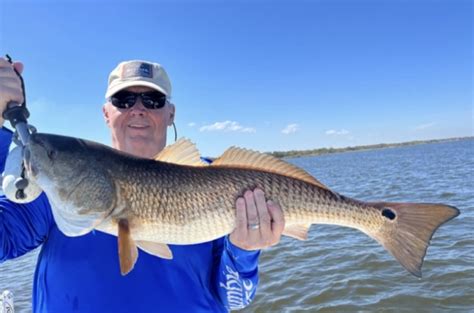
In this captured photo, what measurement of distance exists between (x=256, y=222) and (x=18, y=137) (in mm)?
1643

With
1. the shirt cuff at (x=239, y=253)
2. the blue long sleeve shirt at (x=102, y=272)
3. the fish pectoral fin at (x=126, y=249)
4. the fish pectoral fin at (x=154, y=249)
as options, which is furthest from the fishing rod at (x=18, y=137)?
the shirt cuff at (x=239, y=253)

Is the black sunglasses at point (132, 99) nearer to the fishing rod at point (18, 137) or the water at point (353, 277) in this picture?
the fishing rod at point (18, 137)

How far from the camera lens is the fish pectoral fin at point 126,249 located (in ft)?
7.79

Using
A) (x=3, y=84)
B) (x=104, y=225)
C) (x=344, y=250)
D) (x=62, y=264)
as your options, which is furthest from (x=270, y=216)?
(x=344, y=250)

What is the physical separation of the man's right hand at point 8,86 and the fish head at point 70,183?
10.7 inches

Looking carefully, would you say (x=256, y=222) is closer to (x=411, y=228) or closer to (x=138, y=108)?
(x=411, y=228)

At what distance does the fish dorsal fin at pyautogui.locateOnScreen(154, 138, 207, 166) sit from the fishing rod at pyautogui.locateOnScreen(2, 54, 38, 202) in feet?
2.71

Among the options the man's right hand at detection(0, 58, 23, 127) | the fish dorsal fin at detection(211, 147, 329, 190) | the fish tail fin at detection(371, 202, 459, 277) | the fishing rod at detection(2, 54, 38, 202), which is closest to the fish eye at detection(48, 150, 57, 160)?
the fishing rod at detection(2, 54, 38, 202)

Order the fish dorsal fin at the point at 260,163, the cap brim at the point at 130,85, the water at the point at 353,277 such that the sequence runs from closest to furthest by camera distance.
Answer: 1. the fish dorsal fin at the point at 260,163
2. the cap brim at the point at 130,85
3. the water at the point at 353,277

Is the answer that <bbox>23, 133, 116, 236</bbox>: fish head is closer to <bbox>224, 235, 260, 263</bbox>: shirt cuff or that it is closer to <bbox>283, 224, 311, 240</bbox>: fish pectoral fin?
<bbox>224, 235, 260, 263</bbox>: shirt cuff

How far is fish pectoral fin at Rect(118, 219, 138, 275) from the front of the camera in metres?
2.37

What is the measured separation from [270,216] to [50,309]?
5.34ft

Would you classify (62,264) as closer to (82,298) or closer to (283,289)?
(82,298)

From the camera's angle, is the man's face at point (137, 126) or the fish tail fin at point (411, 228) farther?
the man's face at point (137, 126)
